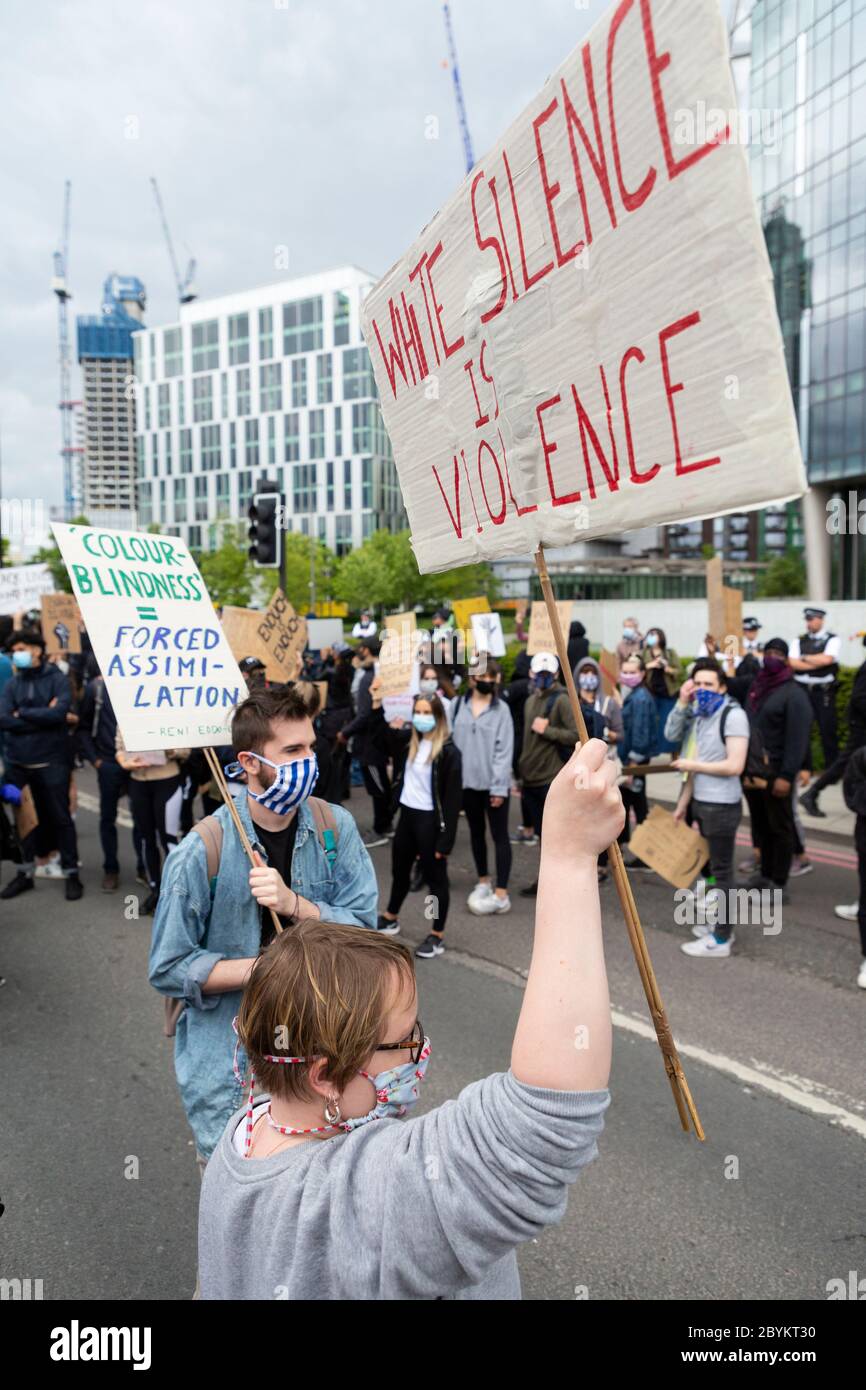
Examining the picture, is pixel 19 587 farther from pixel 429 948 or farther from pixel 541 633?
pixel 429 948

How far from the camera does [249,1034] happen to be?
1.36 metres

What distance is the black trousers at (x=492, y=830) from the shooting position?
273 inches

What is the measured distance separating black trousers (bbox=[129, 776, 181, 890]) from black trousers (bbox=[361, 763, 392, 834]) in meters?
2.67

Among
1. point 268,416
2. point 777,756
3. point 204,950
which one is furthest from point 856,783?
point 268,416

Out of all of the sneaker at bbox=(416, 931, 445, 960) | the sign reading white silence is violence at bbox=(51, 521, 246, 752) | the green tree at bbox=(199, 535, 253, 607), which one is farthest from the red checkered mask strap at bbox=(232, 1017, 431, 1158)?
the green tree at bbox=(199, 535, 253, 607)

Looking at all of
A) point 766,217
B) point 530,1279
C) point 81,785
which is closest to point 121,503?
point 766,217

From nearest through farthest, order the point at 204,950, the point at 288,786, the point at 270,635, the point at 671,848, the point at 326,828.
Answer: the point at 204,950
the point at 288,786
the point at 326,828
the point at 671,848
the point at 270,635

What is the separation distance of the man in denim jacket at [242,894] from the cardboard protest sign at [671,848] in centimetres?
373

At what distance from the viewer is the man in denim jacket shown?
2.31 m

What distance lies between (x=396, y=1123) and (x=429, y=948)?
4759mm

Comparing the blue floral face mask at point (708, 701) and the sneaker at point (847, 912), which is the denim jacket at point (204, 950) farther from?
the sneaker at point (847, 912)

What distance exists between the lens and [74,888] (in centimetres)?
718

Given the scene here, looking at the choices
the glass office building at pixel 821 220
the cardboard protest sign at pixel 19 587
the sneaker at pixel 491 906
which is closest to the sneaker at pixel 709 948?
the sneaker at pixel 491 906

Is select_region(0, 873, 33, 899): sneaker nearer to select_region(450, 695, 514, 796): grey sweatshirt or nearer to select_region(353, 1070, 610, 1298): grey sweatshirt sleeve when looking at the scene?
select_region(450, 695, 514, 796): grey sweatshirt
